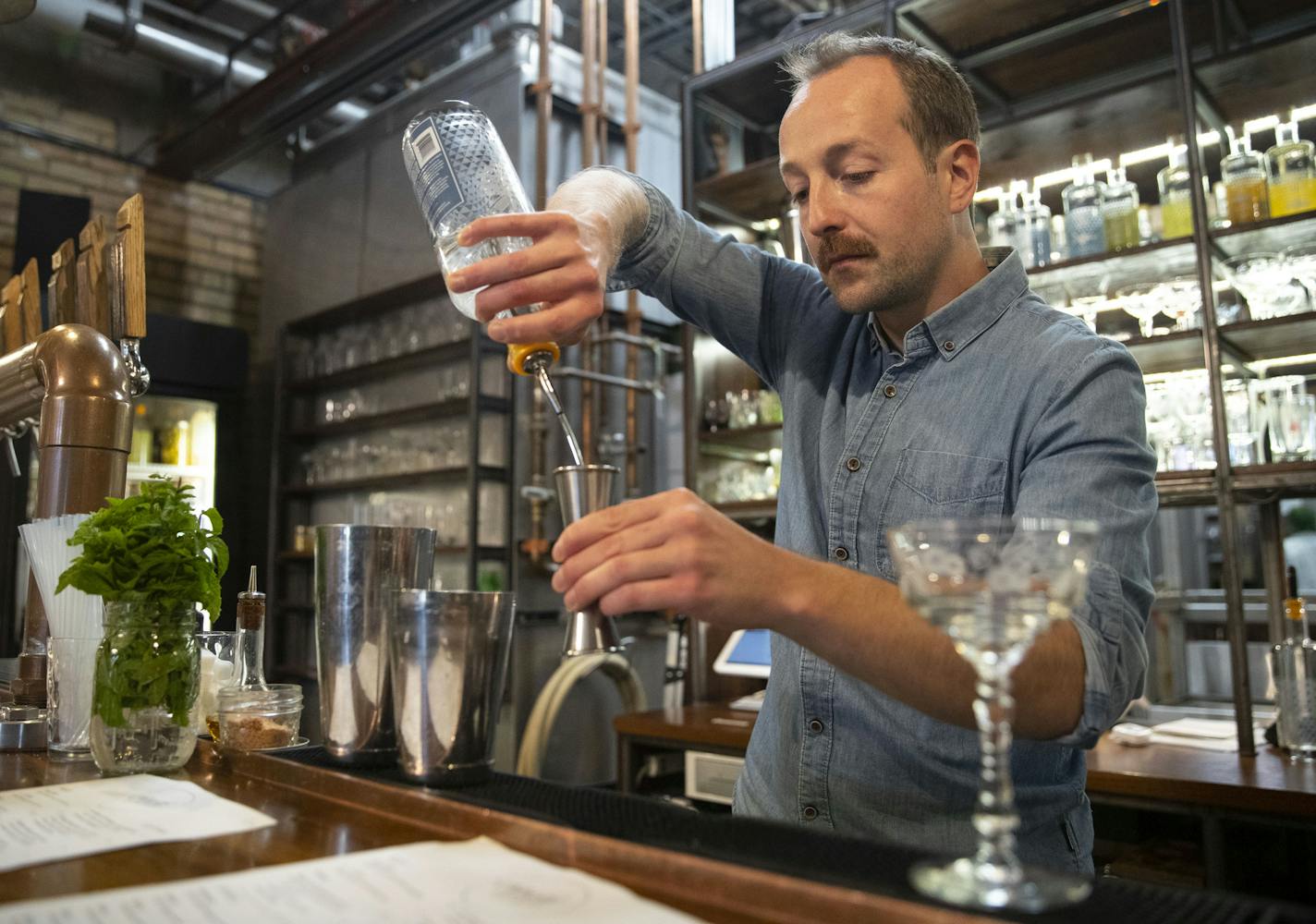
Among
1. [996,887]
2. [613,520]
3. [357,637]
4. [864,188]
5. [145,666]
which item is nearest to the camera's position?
[996,887]

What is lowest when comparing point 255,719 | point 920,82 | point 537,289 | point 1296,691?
point 1296,691

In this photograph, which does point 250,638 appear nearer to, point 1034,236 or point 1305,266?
point 1034,236

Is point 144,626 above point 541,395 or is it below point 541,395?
below

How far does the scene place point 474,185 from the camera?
43.2 inches

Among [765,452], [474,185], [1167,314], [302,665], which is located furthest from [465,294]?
[302,665]

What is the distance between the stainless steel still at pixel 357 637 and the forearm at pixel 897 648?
0.42 metres

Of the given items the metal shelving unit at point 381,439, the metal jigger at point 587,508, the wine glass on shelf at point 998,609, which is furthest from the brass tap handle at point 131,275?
the metal shelving unit at point 381,439

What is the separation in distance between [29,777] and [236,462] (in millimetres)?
4865

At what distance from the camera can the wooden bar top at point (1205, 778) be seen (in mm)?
1942

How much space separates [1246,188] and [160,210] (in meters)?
5.68

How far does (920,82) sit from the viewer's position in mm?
1327

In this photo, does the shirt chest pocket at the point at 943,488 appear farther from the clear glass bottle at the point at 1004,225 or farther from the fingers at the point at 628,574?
the clear glass bottle at the point at 1004,225

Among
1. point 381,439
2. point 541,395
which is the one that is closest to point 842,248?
point 541,395

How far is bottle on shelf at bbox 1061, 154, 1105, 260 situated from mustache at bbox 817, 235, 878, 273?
1788 millimetres
